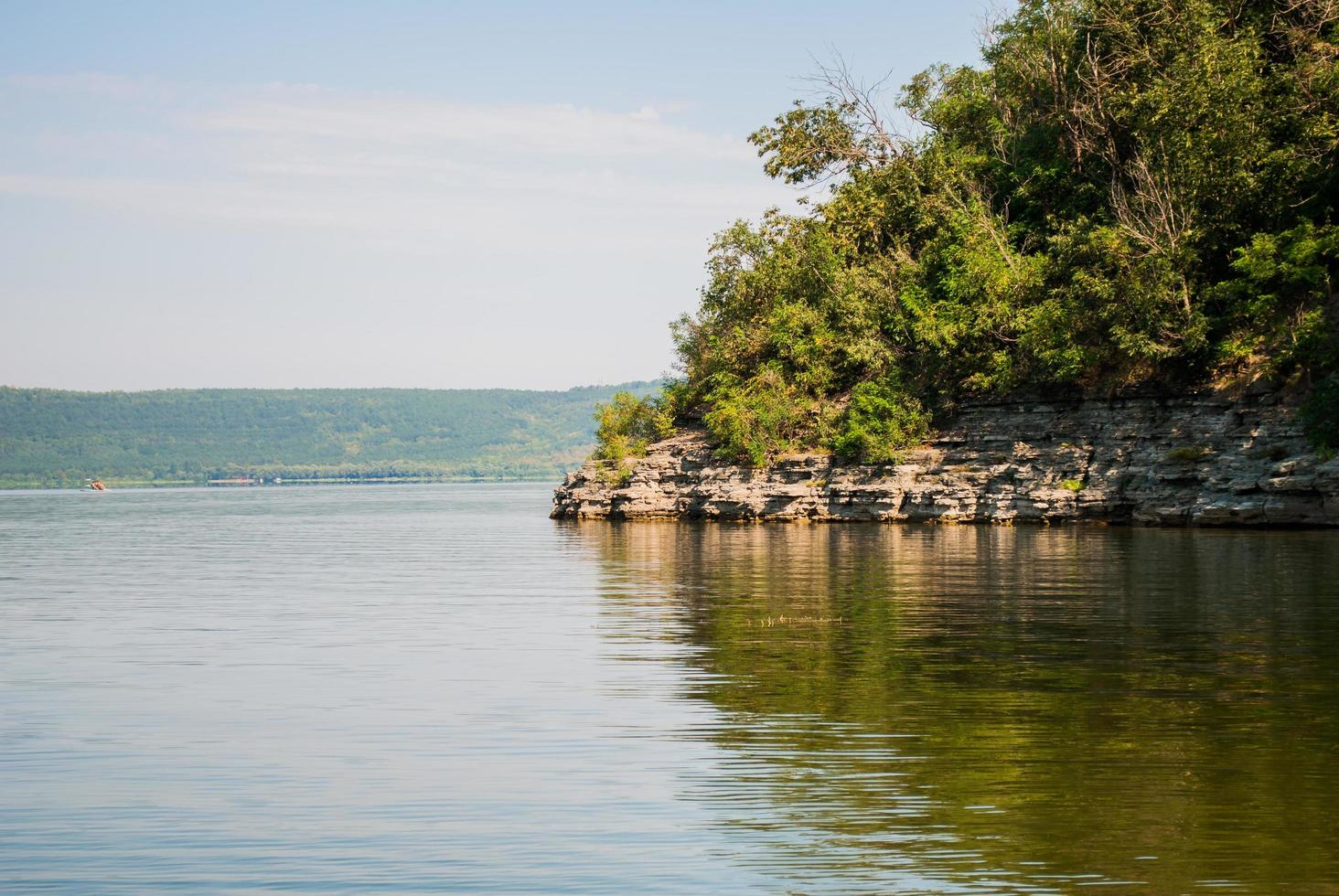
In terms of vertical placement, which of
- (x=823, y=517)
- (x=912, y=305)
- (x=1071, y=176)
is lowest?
(x=823, y=517)

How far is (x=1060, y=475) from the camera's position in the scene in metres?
54.9

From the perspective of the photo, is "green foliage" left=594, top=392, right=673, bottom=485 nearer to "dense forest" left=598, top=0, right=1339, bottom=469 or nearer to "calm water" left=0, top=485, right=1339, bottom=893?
"dense forest" left=598, top=0, right=1339, bottom=469

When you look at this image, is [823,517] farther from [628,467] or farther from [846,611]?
[846,611]

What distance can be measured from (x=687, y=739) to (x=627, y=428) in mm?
67829

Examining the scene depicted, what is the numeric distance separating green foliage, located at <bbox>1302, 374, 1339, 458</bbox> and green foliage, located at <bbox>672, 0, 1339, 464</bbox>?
1937 mm

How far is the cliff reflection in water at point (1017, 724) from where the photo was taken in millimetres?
8680

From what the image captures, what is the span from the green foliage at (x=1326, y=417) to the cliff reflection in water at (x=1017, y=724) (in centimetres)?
1920

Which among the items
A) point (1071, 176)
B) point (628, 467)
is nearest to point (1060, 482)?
point (1071, 176)

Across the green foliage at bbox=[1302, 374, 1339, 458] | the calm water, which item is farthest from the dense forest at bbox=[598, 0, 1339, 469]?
the calm water

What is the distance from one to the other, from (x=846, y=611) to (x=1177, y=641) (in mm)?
6165

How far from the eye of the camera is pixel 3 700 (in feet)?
50.3

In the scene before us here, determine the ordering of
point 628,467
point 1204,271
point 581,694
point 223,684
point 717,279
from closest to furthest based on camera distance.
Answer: point 581,694
point 223,684
point 1204,271
point 628,467
point 717,279

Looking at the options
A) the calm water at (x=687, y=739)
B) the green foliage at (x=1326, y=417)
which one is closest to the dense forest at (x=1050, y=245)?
the green foliage at (x=1326, y=417)

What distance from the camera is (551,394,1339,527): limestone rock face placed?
47250 mm
